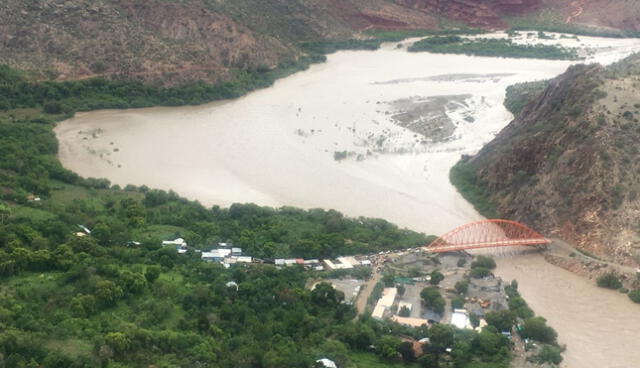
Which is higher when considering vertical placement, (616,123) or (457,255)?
(616,123)

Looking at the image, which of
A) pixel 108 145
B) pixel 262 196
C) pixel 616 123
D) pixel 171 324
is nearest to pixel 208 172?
pixel 262 196

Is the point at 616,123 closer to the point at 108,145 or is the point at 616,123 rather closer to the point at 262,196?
the point at 262,196

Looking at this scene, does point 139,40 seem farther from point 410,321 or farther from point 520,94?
point 410,321

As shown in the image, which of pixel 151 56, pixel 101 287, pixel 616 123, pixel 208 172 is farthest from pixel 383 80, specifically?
pixel 101 287

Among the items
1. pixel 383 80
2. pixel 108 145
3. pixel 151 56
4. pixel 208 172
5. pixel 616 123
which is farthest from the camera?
pixel 383 80

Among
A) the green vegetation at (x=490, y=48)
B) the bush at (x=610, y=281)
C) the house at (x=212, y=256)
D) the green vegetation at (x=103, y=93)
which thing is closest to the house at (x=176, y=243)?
the house at (x=212, y=256)

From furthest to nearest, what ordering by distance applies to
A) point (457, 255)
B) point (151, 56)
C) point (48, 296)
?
1. point (151, 56)
2. point (457, 255)
3. point (48, 296)

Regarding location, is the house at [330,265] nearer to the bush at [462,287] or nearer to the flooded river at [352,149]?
the bush at [462,287]

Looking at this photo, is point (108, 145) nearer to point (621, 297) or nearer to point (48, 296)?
point (48, 296)

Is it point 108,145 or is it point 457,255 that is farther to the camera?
point 108,145
